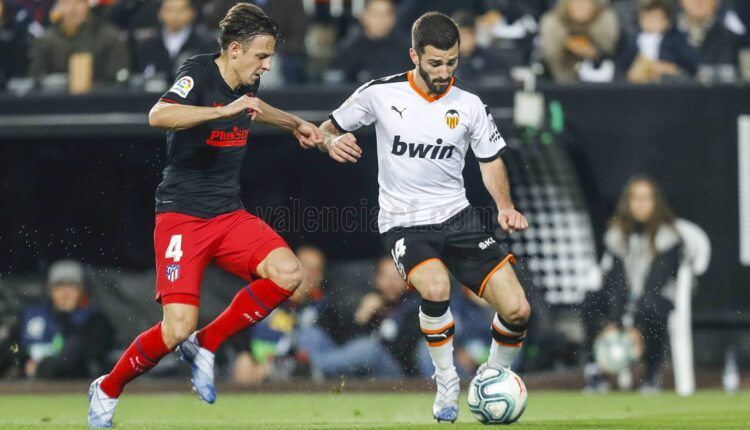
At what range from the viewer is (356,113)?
348 inches

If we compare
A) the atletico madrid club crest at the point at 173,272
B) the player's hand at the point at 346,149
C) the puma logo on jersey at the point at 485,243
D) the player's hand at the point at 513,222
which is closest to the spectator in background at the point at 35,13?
the atletico madrid club crest at the point at 173,272

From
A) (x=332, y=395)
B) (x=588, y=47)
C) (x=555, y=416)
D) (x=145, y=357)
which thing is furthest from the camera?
(x=588, y=47)

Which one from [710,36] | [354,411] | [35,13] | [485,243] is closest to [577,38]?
[710,36]

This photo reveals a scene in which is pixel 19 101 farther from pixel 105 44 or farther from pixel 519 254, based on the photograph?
pixel 519 254

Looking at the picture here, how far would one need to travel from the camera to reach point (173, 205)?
844 centimetres

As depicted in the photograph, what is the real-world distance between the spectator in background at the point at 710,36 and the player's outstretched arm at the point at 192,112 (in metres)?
6.45

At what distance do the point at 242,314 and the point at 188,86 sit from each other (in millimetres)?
1464

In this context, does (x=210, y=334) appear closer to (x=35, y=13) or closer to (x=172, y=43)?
(x=172, y=43)

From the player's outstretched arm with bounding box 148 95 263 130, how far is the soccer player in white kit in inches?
30.2

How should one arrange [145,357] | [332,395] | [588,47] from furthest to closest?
[588,47]
[332,395]
[145,357]

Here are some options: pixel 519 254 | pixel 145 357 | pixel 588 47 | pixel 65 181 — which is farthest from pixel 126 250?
pixel 145 357

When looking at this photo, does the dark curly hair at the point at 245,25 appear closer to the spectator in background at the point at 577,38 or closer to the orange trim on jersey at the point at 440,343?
the orange trim on jersey at the point at 440,343

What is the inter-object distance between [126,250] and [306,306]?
204 cm

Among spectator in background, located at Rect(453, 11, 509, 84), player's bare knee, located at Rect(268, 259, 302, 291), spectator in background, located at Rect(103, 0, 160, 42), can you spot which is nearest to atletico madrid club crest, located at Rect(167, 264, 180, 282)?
player's bare knee, located at Rect(268, 259, 302, 291)
